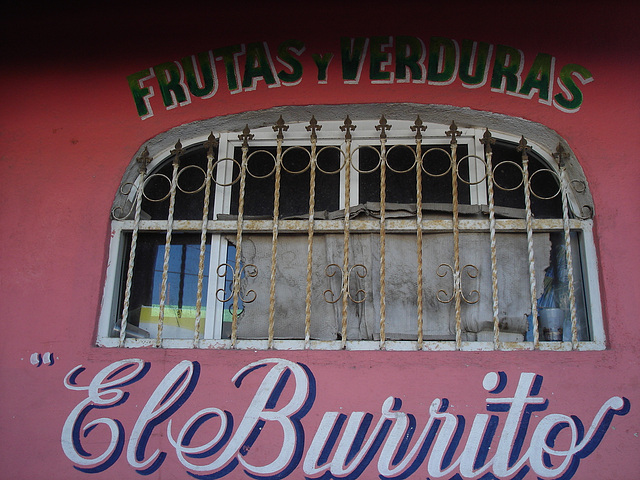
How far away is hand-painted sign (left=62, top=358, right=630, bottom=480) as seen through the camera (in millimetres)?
2414

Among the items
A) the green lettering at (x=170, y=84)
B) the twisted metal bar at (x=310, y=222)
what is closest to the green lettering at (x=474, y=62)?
the twisted metal bar at (x=310, y=222)

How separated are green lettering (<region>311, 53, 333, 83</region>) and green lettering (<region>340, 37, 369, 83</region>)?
80 mm

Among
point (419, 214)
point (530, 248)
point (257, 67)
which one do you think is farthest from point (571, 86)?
point (257, 67)

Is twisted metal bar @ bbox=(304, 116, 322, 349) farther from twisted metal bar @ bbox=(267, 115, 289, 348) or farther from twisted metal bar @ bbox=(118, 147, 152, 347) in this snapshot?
twisted metal bar @ bbox=(118, 147, 152, 347)

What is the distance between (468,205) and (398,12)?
1.12 meters

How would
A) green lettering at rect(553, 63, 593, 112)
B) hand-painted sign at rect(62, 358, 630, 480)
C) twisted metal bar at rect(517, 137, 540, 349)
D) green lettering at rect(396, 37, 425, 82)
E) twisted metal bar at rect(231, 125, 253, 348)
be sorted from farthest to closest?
green lettering at rect(396, 37, 425, 82) < green lettering at rect(553, 63, 593, 112) < twisted metal bar at rect(231, 125, 253, 348) < twisted metal bar at rect(517, 137, 540, 349) < hand-painted sign at rect(62, 358, 630, 480)

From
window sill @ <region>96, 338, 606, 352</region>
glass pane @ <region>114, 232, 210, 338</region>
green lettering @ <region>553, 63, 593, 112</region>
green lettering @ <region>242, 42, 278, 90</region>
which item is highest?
green lettering @ <region>242, 42, 278, 90</region>

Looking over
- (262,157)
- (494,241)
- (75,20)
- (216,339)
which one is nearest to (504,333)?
(494,241)

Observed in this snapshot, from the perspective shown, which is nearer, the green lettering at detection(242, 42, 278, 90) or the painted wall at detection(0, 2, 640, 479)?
the painted wall at detection(0, 2, 640, 479)

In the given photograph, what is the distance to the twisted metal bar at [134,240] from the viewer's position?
2746mm

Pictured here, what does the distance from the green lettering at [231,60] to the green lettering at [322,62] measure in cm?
41

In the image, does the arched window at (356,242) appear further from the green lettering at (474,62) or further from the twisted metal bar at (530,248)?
the green lettering at (474,62)

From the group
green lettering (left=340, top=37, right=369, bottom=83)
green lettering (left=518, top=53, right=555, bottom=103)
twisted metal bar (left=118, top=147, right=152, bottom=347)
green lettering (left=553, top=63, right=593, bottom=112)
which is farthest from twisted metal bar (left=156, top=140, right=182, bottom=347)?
green lettering (left=553, top=63, right=593, bottom=112)

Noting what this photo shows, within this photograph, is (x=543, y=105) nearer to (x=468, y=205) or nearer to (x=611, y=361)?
(x=468, y=205)
